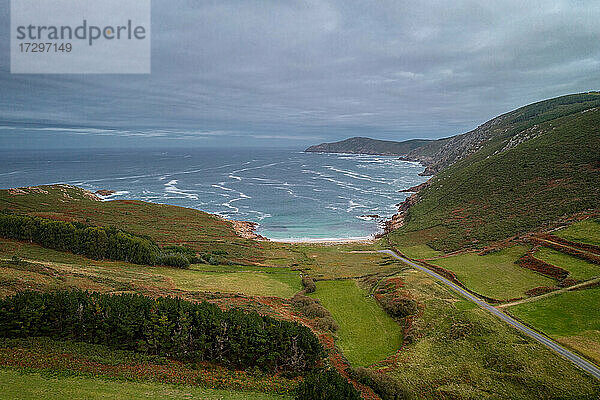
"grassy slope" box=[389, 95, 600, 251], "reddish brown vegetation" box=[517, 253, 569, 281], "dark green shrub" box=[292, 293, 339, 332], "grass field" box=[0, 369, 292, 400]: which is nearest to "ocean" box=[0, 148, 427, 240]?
"grassy slope" box=[389, 95, 600, 251]

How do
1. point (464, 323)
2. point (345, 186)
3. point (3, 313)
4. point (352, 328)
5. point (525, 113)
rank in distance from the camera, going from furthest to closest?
point (525, 113) < point (345, 186) < point (352, 328) < point (464, 323) < point (3, 313)

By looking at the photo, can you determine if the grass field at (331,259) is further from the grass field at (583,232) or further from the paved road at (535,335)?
the grass field at (583,232)

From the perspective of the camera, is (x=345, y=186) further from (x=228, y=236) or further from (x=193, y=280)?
(x=193, y=280)

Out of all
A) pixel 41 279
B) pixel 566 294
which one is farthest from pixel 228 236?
pixel 566 294

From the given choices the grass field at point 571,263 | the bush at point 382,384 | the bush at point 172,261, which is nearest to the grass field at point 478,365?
the bush at point 382,384

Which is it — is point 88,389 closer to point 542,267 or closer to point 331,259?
point 331,259

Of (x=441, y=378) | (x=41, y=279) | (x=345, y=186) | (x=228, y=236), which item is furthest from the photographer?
(x=345, y=186)

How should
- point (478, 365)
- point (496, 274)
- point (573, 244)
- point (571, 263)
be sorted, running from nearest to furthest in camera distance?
1. point (478, 365)
2. point (571, 263)
3. point (496, 274)
4. point (573, 244)

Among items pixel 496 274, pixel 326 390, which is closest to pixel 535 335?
pixel 496 274
